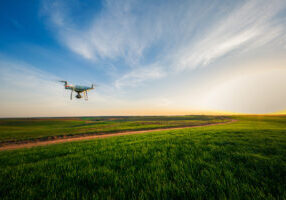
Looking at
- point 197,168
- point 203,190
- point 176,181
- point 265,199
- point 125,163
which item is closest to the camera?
point 265,199

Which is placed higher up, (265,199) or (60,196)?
(265,199)

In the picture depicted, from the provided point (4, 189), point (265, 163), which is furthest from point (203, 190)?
point (4, 189)

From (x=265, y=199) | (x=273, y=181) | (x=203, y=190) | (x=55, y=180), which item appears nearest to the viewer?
(x=265, y=199)

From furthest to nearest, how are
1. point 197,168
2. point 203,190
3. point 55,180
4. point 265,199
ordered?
point 197,168, point 55,180, point 203,190, point 265,199

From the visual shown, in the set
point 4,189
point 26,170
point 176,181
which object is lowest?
point 26,170

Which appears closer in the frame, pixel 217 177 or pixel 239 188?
pixel 239 188

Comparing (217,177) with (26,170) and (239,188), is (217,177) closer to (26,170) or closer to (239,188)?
(239,188)

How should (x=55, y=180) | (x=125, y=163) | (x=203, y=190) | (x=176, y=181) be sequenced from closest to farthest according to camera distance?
(x=203, y=190) → (x=176, y=181) → (x=55, y=180) → (x=125, y=163)

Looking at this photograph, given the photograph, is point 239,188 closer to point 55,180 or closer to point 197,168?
point 197,168

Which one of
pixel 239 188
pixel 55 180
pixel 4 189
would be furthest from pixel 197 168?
pixel 4 189
